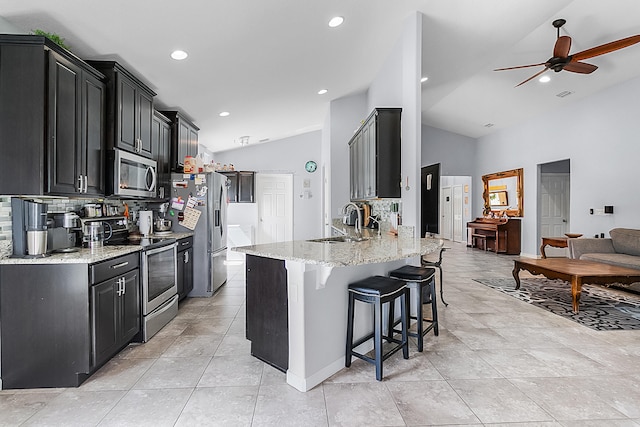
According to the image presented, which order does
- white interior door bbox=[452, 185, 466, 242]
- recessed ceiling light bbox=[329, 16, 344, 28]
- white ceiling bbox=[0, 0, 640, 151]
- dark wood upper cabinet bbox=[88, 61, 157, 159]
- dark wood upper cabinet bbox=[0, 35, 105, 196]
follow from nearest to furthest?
dark wood upper cabinet bbox=[0, 35, 105, 196] < white ceiling bbox=[0, 0, 640, 151] < dark wood upper cabinet bbox=[88, 61, 157, 159] < recessed ceiling light bbox=[329, 16, 344, 28] < white interior door bbox=[452, 185, 466, 242]

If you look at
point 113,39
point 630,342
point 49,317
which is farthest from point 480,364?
point 113,39

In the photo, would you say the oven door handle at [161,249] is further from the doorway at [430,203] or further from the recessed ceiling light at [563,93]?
the recessed ceiling light at [563,93]

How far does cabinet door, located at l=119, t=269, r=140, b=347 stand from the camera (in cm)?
256

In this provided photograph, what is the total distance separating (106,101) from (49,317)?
1.81m

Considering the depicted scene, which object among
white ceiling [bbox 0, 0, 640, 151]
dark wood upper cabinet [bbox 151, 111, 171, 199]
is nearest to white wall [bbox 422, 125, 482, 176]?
white ceiling [bbox 0, 0, 640, 151]

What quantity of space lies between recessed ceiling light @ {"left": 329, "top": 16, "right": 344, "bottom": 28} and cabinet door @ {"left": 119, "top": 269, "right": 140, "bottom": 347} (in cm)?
291

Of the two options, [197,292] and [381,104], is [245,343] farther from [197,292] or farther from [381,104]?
[381,104]

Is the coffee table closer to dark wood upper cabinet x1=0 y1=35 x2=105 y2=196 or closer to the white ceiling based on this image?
the white ceiling

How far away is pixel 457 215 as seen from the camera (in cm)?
1046

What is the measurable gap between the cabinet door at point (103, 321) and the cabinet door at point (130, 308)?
0.30 feet

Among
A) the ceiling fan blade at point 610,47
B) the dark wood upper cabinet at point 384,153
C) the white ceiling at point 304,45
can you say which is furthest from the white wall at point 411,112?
the ceiling fan blade at point 610,47

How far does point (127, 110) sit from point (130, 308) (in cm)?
181

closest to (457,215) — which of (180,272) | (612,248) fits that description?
(612,248)

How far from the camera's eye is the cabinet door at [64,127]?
2.16 m
